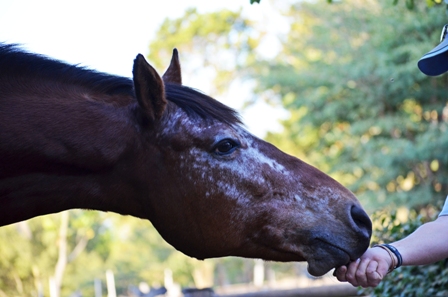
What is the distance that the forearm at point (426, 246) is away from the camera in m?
2.46

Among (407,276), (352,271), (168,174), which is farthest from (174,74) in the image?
(407,276)

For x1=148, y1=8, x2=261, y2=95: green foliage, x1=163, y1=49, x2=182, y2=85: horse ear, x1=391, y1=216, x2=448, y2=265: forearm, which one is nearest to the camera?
x1=391, y1=216, x2=448, y2=265: forearm

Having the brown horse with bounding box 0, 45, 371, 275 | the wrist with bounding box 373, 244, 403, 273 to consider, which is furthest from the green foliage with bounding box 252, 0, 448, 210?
the brown horse with bounding box 0, 45, 371, 275

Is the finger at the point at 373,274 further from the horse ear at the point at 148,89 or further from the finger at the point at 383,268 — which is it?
the horse ear at the point at 148,89

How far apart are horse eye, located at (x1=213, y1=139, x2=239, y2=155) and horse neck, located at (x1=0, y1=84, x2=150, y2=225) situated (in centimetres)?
35

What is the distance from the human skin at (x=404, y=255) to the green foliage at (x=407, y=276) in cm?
112

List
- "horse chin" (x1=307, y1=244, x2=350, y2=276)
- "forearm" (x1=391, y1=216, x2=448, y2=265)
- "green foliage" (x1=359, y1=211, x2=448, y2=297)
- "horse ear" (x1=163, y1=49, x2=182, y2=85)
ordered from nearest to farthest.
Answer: "horse chin" (x1=307, y1=244, x2=350, y2=276) → "forearm" (x1=391, y1=216, x2=448, y2=265) → "horse ear" (x1=163, y1=49, x2=182, y2=85) → "green foliage" (x1=359, y1=211, x2=448, y2=297)

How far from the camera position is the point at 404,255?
8.01 ft

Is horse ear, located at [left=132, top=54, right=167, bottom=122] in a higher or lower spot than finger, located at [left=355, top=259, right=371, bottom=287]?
higher

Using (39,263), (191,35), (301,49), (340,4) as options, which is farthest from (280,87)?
(191,35)

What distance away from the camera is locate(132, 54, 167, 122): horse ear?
2.37 metres

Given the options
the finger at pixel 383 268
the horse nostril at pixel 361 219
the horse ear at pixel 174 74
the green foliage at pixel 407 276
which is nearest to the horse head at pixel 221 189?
the horse nostril at pixel 361 219


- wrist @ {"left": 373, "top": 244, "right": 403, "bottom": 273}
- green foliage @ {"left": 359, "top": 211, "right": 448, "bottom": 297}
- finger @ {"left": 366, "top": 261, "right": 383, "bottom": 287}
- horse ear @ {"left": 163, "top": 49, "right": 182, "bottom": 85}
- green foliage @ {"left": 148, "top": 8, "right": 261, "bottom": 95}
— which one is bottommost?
finger @ {"left": 366, "top": 261, "right": 383, "bottom": 287}

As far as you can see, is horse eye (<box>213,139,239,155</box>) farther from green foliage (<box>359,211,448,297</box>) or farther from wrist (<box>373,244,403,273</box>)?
green foliage (<box>359,211,448,297</box>)
